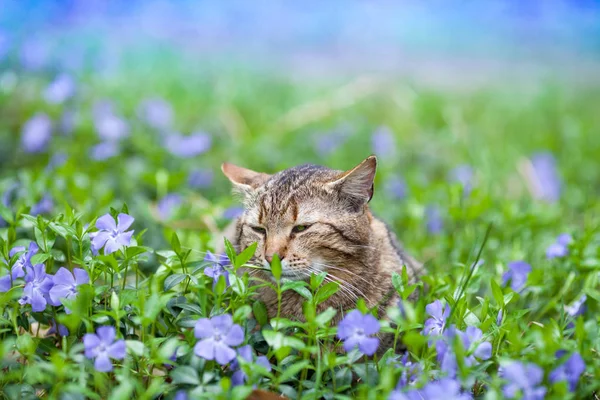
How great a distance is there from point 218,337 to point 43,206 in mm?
1542

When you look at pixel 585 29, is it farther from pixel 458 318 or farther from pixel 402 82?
pixel 458 318

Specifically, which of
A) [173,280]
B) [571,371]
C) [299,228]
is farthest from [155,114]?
[571,371]

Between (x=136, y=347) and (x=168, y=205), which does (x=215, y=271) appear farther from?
(x=168, y=205)

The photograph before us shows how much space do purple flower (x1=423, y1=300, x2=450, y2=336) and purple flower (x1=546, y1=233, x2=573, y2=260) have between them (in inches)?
35.2

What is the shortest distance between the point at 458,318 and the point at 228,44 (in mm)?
6053

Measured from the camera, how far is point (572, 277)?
9.17 ft

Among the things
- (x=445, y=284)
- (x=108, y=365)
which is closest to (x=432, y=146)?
(x=445, y=284)

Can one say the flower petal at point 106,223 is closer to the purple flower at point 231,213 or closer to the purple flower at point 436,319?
the purple flower at point 436,319

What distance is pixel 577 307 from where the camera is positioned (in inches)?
101

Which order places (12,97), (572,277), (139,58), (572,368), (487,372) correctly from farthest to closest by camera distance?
1. (139,58)
2. (12,97)
3. (572,277)
4. (487,372)
5. (572,368)

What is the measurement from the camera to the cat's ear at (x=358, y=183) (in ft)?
8.26

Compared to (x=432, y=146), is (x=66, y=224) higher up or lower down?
higher up

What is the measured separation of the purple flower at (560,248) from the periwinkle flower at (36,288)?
202cm

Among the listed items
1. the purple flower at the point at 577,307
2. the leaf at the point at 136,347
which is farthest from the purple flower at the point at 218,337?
the purple flower at the point at 577,307
